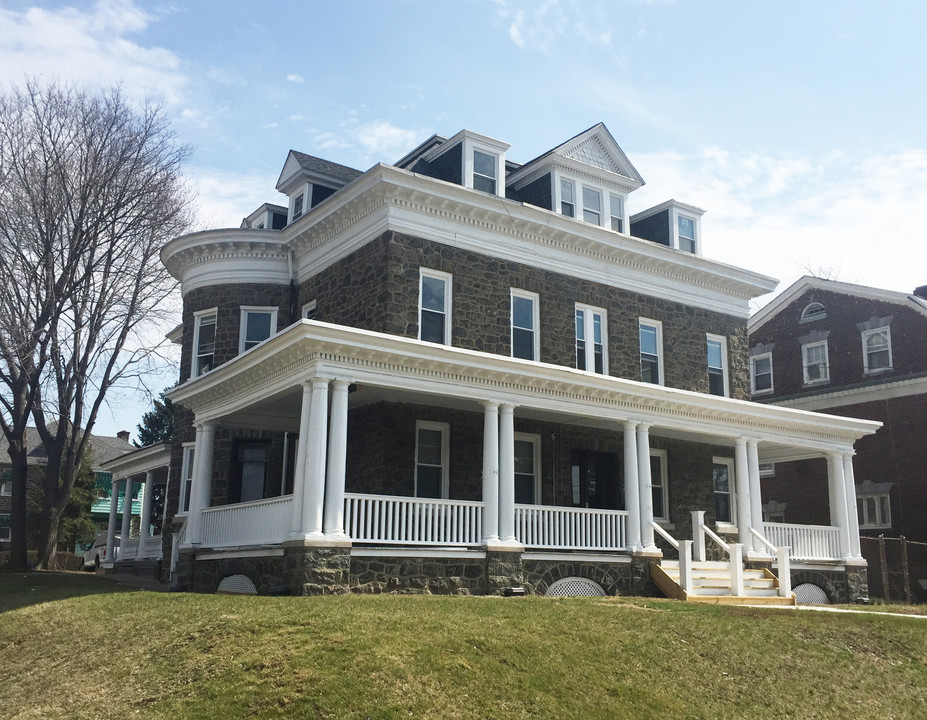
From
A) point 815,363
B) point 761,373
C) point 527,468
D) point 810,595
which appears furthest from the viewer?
point 761,373

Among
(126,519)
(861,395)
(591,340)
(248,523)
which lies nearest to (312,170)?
(591,340)

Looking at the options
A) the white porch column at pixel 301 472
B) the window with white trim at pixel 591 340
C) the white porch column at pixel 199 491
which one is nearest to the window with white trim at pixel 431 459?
the white porch column at pixel 301 472

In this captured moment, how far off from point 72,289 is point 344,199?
10.4m

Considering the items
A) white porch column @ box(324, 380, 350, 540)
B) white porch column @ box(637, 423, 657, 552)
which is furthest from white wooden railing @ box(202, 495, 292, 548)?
white porch column @ box(637, 423, 657, 552)

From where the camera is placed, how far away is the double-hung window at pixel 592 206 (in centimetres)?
2217

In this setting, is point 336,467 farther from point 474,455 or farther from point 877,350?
point 877,350

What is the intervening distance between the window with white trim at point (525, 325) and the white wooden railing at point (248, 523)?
21.1ft

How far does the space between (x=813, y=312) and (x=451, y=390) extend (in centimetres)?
2100

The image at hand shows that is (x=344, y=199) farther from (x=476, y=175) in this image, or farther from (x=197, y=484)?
(x=197, y=484)

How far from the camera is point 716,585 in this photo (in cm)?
1775

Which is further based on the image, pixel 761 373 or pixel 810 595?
pixel 761 373

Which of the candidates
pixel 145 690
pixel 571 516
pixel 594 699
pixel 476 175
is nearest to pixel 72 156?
pixel 476 175

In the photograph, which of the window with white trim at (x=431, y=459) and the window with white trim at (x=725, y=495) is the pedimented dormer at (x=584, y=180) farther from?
the window with white trim at (x=725, y=495)

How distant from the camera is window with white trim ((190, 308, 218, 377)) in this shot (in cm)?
2208
